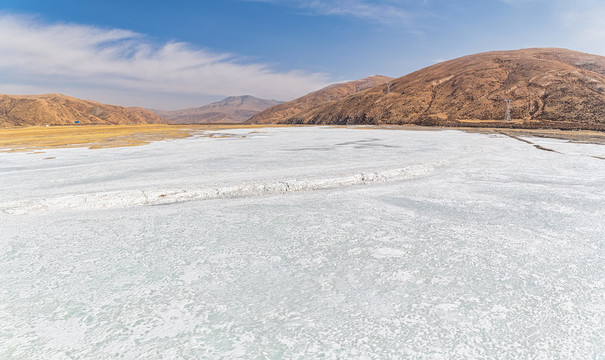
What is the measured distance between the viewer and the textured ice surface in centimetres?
197

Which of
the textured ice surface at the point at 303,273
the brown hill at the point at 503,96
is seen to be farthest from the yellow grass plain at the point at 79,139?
the brown hill at the point at 503,96

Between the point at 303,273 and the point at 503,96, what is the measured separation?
2649 inches

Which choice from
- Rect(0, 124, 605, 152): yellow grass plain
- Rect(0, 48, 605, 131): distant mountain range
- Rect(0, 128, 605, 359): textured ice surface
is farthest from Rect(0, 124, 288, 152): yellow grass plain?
Rect(0, 48, 605, 131): distant mountain range

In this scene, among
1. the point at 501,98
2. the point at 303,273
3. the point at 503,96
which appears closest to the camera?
the point at 303,273

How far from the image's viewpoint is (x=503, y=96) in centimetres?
5978

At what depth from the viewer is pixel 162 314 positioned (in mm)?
2260

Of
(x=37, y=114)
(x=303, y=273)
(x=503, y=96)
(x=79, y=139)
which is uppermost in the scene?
(x=37, y=114)

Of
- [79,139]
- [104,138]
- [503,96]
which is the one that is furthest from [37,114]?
[503,96]

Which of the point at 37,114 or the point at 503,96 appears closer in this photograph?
the point at 503,96

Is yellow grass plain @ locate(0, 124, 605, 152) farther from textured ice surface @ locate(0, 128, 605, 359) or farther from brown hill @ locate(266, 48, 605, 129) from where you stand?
brown hill @ locate(266, 48, 605, 129)

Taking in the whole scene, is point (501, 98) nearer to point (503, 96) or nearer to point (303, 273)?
point (503, 96)

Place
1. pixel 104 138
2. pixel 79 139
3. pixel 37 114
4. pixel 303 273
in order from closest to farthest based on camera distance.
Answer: pixel 303 273
pixel 79 139
pixel 104 138
pixel 37 114

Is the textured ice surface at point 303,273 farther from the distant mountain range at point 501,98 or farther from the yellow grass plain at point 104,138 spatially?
the distant mountain range at point 501,98

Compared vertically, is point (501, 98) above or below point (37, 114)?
below
